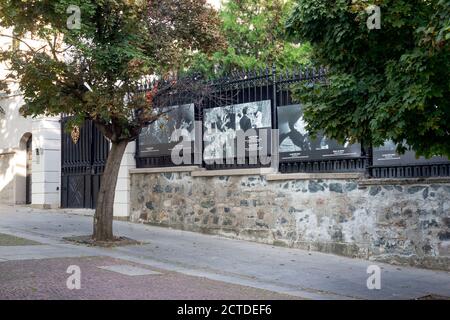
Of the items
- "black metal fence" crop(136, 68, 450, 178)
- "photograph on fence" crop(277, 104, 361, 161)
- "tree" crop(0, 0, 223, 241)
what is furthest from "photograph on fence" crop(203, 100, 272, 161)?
"tree" crop(0, 0, 223, 241)

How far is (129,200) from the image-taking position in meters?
15.7

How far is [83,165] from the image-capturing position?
59.3 feet

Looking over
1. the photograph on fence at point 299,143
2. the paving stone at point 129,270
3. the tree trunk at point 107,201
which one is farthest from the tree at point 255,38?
the paving stone at point 129,270

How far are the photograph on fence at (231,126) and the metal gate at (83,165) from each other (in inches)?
171

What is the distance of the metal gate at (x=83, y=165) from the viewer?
17516mm

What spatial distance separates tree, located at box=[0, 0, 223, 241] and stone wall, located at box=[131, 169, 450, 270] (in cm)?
252

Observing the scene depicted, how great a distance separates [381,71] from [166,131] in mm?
8580

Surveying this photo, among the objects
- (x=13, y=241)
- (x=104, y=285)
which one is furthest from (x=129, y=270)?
(x=13, y=241)

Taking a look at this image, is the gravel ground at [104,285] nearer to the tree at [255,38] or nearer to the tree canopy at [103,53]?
the tree canopy at [103,53]

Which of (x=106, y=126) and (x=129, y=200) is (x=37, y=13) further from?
(x=129, y=200)
